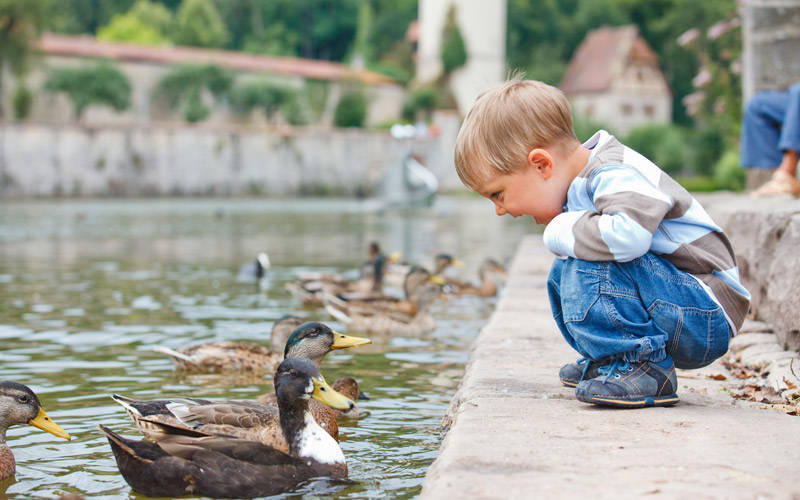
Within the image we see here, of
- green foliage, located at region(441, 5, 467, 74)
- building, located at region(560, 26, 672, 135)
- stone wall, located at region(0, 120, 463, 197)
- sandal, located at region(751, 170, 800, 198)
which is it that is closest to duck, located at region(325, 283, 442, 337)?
sandal, located at region(751, 170, 800, 198)

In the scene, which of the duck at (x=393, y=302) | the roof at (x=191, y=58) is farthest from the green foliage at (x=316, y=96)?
the duck at (x=393, y=302)

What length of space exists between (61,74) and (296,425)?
54415 millimetres

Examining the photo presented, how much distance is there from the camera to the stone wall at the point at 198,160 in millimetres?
47000

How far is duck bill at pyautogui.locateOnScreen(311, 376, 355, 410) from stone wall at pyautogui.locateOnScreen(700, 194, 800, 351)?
7.63 feet

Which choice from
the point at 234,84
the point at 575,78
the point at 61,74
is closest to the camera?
the point at 61,74

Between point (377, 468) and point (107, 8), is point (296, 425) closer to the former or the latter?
point (377, 468)

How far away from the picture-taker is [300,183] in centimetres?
5450

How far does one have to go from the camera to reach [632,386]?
147 inches

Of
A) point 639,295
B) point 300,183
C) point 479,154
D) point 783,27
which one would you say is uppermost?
point 783,27

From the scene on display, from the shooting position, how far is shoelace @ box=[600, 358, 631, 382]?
377cm

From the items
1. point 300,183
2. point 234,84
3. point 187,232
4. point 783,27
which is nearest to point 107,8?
point 234,84

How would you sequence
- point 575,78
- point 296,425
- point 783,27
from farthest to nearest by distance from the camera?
point 575,78 < point 783,27 < point 296,425

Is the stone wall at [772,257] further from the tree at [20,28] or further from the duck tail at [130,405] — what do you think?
the tree at [20,28]

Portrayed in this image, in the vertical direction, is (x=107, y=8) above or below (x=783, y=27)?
above
